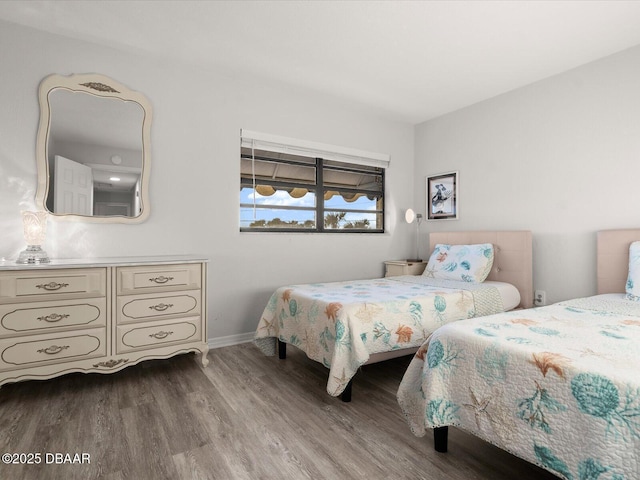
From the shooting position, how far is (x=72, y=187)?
2684mm

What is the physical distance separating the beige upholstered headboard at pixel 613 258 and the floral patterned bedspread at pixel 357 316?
2.57 ft

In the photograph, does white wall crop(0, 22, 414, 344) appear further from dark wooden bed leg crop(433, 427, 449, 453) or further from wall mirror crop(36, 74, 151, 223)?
dark wooden bed leg crop(433, 427, 449, 453)

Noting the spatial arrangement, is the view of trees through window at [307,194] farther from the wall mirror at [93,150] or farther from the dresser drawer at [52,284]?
the dresser drawer at [52,284]

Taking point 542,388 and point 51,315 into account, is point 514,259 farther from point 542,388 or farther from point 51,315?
point 51,315

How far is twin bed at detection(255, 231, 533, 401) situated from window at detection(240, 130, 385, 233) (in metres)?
1.00

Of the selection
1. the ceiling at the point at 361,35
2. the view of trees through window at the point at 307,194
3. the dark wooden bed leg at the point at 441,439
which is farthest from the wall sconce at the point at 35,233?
the dark wooden bed leg at the point at 441,439

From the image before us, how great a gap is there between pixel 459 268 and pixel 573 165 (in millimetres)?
1304

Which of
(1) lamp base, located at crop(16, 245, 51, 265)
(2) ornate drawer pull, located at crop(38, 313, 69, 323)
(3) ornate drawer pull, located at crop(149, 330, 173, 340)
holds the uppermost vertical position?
(1) lamp base, located at crop(16, 245, 51, 265)

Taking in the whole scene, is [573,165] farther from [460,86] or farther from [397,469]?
[397,469]

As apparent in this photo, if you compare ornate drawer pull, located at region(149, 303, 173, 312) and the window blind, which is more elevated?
the window blind

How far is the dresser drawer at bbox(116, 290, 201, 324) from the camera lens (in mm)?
2432

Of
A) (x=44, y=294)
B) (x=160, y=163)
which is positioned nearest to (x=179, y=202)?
(x=160, y=163)

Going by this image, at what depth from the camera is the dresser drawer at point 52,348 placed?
2.11 m
